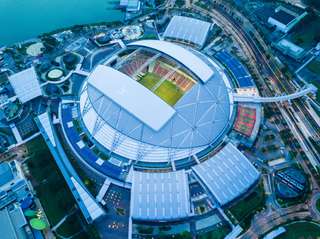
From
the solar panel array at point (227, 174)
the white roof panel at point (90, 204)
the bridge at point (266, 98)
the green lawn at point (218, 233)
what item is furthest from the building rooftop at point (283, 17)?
the white roof panel at point (90, 204)

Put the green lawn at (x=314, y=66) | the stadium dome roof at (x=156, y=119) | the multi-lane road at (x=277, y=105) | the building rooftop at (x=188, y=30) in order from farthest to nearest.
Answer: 1. the building rooftop at (x=188, y=30)
2. the green lawn at (x=314, y=66)
3. the stadium dome roof at (x=156, y=119)
4. the multi-lane road at (x=277, y=105)

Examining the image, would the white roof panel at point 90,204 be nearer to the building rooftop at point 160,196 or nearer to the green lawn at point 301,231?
the building rooftop at point 160,196

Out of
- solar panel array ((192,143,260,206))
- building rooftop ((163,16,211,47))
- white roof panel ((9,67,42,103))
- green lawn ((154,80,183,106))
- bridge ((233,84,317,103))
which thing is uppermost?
building rooftop ((163,16,211,47))

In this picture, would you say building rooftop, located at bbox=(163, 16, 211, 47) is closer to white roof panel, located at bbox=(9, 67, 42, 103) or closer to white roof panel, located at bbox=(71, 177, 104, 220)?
white roof panel, located at bbox=(9, 67, 42, 103)

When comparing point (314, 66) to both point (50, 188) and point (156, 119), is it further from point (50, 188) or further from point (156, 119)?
point (50, 188)

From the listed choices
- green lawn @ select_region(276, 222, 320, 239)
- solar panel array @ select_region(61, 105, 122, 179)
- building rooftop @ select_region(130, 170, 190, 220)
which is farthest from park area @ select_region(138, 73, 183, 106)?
green lawn @ select_region(276, 222, 320, 239)

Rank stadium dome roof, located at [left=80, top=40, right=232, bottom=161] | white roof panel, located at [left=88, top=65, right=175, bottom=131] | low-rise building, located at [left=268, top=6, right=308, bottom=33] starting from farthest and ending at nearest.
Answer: low-rise building, located at [left=268, top=6, right=308, bottom=33] < stadium dome roof, located at [left=80, top=40, right=232, bottom=161] < white roof panel, located at [left=88, top=65, right=175, bottom=131]

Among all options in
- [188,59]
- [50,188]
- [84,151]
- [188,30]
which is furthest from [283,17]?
[50,188]
